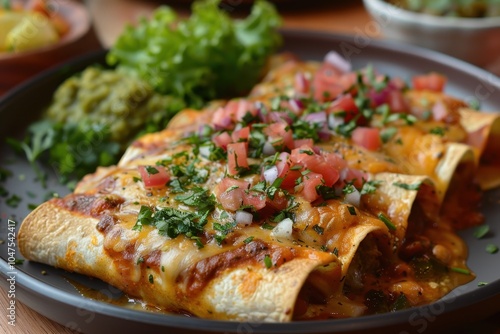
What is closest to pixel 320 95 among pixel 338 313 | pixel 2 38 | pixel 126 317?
pixel 338 313

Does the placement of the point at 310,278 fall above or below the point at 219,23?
below

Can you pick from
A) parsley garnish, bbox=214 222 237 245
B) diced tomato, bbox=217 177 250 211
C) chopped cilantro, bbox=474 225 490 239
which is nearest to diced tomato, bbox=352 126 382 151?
chopped cilantro, bbox=474 225 490 239

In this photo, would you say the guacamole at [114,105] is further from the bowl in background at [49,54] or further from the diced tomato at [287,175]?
the diced tomato at [287,175]

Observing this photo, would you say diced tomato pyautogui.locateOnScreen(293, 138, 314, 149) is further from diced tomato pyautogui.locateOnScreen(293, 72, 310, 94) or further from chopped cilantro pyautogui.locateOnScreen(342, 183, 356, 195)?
diced tomato pyautogui.locateOnScreen(293, 72, 310, 94)

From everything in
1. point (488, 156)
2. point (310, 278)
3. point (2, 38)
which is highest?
point (2, 38)

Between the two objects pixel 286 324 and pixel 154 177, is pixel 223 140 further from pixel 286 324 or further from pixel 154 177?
pixel 286 324

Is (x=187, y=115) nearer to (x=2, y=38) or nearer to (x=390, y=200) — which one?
(x=390, y=200)

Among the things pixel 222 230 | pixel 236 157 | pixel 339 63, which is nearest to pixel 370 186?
pixel 236 157
